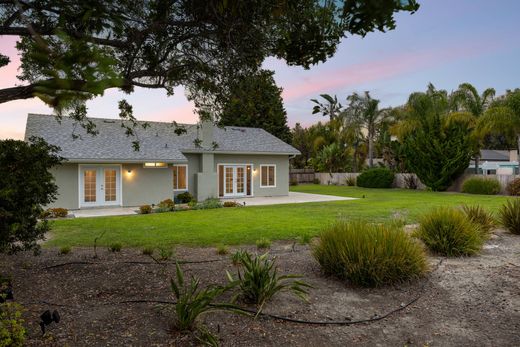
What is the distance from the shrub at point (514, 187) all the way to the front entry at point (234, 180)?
16377 mm

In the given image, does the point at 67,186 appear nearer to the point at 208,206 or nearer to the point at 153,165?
the point at 153,165

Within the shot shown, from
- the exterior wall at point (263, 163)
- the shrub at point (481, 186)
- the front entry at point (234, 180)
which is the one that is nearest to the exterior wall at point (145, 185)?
the exterior wall at point (263, 163)

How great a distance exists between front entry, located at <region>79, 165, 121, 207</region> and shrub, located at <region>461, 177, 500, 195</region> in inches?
879

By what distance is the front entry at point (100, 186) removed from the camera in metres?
18.8

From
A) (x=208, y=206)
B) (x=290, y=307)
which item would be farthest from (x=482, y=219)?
(x=208, y=206)

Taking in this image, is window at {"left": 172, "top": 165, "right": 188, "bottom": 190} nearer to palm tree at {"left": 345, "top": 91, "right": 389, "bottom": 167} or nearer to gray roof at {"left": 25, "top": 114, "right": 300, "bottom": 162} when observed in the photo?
gray roof at {"left": 25, "top": 114, "right": 300, "bottom": 162}

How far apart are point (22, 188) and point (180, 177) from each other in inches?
691

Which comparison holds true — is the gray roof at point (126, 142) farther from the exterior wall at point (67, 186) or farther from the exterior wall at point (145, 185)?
the exterior wall at point (145, 185)

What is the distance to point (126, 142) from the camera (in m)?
21.1

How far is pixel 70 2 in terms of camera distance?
10.8 ft

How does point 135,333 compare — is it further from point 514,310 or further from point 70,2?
point 514,310

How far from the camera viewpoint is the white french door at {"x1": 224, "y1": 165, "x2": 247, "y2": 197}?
24.4 metres

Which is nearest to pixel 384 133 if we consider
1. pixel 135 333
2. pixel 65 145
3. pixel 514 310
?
pixel 65 145

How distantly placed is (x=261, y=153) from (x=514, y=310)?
20497mm
